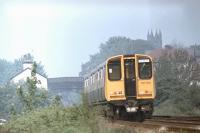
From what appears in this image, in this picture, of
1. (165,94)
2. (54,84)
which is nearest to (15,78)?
(54,84)

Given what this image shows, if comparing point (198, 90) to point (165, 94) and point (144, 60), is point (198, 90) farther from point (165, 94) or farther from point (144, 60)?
point (144, 60)

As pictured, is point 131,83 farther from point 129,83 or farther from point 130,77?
point 130,77

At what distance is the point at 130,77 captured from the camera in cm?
2570

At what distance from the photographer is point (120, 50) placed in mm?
86750

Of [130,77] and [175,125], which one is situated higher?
[130,77]

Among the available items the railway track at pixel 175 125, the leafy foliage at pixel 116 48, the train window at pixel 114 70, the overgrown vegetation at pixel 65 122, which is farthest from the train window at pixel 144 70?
the leafy foliage at pixel 116 48

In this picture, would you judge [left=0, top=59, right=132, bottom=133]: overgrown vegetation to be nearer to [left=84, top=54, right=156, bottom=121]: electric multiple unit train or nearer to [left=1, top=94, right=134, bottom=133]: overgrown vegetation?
[left=1, top=94, right=134, bottom=133]: overgrown vegetation

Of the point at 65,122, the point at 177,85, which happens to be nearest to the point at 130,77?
the point at 65,122

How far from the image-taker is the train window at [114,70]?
84.0 feet

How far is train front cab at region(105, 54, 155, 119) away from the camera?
25.4m

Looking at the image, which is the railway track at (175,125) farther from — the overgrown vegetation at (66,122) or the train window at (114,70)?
the train window at (114,70)

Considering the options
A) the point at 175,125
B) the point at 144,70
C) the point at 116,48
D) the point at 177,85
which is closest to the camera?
the point at 175,125

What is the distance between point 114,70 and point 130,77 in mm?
756

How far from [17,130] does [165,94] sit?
84.0ft
